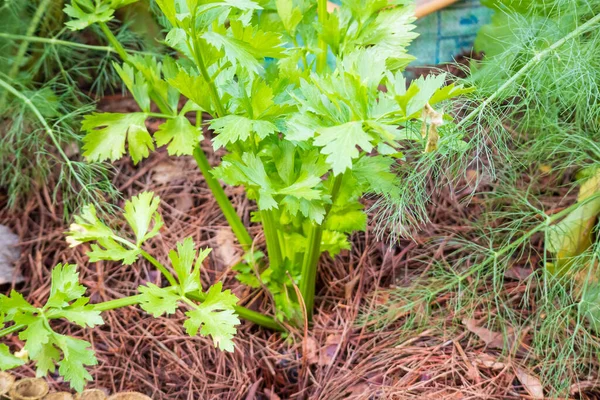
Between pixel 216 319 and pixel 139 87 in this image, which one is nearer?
pixel 216 319

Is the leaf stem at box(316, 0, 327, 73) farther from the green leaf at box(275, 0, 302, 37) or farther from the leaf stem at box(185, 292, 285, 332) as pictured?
the leaf stem at box(185, 292, 285, 332)

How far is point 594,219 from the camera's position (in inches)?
65.4

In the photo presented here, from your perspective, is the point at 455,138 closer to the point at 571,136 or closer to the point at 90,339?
the point at 571,136

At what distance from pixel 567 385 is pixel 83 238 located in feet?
3.96

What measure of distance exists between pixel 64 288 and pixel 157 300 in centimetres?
19

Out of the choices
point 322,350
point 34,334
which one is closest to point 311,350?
point 322,350

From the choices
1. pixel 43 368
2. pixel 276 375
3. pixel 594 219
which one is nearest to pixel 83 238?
pixel 43 368

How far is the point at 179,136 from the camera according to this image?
1470 millimetres

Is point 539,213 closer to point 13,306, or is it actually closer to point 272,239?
point 272,239

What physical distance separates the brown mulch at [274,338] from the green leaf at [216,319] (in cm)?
37

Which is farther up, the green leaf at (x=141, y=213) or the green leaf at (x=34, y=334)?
the green leaf at (x=141, y=213)

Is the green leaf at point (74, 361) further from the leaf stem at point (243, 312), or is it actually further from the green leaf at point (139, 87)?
the green leaf at point (139, 87)

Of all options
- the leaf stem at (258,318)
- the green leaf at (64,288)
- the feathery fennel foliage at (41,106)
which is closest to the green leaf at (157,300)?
the green leaf at (64,288)

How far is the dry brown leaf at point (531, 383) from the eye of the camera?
150 cm
